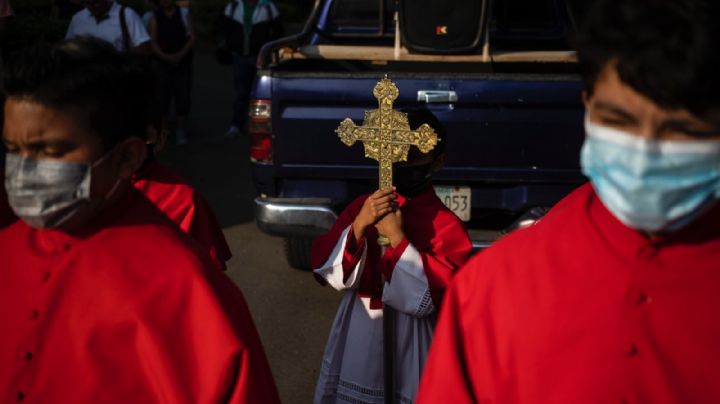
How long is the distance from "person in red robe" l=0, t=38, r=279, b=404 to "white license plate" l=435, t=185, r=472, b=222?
12.1 ft

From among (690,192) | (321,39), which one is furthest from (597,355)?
(321,39)

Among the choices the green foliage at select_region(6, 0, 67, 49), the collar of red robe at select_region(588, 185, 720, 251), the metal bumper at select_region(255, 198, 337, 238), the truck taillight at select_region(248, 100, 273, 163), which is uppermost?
the collar of red robe at select_region(588, 185, 720, 251)

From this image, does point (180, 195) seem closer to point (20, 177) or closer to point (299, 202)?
point (20, 177)

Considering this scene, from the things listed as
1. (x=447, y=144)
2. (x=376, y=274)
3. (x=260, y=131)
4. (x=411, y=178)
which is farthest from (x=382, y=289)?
(x=260, y=131)

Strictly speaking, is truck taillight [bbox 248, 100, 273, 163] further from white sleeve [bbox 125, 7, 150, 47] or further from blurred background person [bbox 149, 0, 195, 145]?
blurred background person [bbox 149, 0, 195, 145]

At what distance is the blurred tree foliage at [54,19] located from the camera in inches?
408

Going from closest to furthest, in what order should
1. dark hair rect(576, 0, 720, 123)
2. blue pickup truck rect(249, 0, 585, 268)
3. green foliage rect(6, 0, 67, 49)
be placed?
dark hair rect(576, 0, 720, 123) < blue pickup truck rect(249, 0, 585, 268) < green foliage rect(6, 0, 67, 49)

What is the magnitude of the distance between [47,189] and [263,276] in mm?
4696

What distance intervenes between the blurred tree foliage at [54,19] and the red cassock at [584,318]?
123 cm

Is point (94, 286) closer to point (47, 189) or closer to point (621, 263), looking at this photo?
point (47, 189)

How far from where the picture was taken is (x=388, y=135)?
343cm

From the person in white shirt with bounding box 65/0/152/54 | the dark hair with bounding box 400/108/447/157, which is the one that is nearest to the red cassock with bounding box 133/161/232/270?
the dark hair with bounding box 400/108/447/157

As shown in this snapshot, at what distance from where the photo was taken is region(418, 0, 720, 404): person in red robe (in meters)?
1.82

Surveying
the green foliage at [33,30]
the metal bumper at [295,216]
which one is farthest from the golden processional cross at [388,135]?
the green foliage at [33,30]
